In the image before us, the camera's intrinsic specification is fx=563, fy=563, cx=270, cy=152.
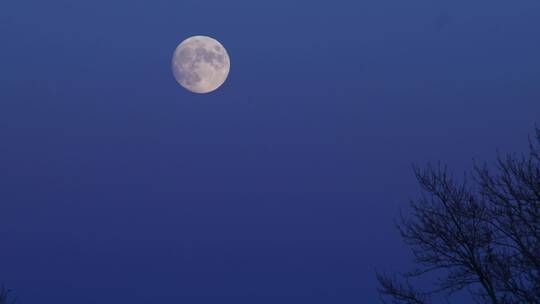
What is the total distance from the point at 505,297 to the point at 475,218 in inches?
65.7

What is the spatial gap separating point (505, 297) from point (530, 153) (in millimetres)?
2913

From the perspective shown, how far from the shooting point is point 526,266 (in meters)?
10.1

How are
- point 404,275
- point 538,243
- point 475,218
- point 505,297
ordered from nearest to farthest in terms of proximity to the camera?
point 538,243 → point 505,297 → point 475,218 → point 404,275

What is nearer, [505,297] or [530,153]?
[530,153]

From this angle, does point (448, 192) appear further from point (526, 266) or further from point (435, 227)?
point (526, 266)

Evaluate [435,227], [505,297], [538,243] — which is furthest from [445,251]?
[538,243]

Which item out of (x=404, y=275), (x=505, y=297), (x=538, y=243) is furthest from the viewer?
(x=404, y=275)

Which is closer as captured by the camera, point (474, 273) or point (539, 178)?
point (539, 178)

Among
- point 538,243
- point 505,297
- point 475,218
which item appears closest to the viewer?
point 538,243

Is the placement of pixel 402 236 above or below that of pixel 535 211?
above

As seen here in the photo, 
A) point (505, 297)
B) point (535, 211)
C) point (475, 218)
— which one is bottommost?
point (505, 297)

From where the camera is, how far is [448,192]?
12.2 meters

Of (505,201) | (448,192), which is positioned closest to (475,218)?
(448,192)

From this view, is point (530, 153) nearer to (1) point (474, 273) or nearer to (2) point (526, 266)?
(2) point (526, 266)
